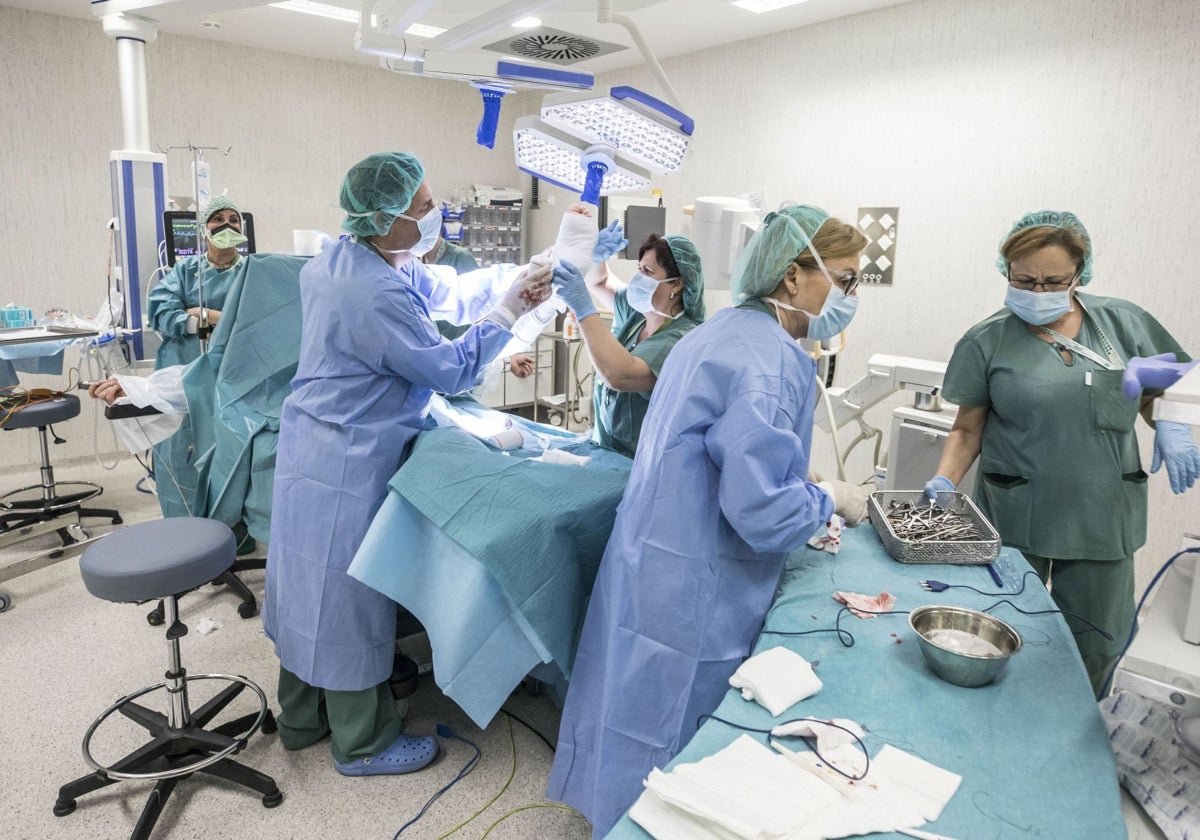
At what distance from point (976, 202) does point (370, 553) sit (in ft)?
10.3

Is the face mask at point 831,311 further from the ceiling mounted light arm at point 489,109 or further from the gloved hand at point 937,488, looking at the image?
the ceiling mounted light arm at point 489,109

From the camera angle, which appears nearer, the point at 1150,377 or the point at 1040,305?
the point at 1150,377

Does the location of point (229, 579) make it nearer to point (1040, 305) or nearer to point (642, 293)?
point (642, 293)

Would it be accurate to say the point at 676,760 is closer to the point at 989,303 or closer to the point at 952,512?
the point at 952,512

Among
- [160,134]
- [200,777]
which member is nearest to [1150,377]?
[200,777]

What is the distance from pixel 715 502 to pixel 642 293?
925 mm

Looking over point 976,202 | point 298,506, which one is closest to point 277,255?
point 298,506

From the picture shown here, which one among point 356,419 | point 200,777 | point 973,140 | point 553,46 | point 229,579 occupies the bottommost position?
point 200,777

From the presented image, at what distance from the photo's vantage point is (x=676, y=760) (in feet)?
3.35

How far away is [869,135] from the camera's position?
3.85 m

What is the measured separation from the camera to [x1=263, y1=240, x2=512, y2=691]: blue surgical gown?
1863 millimetres

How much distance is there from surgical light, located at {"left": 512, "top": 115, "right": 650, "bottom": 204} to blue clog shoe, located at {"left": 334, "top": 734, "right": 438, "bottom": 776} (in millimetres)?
1596

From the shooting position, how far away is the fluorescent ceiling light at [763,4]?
362 centimetres

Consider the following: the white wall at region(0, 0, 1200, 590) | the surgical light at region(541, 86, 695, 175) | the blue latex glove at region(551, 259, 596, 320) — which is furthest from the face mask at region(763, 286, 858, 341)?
the white wall at region(0, 0, 1200, 590)
